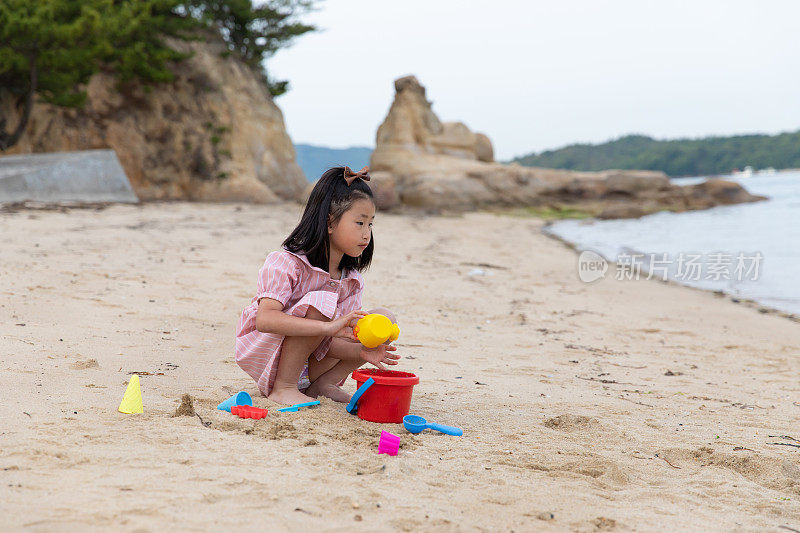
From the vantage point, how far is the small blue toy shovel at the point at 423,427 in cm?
244

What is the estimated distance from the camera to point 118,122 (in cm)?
1681

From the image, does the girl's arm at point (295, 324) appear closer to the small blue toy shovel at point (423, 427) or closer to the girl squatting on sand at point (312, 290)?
the girl squatting on sand at point (312, 290)

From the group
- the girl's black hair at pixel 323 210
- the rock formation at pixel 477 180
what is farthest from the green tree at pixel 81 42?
the girl's black hair at pixel 323 210

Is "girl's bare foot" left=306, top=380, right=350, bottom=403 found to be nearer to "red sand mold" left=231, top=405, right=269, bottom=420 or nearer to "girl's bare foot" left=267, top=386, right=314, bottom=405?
"girl's bare foot" left=267, top=386, right=314, bottom=405

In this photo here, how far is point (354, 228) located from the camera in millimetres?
2697

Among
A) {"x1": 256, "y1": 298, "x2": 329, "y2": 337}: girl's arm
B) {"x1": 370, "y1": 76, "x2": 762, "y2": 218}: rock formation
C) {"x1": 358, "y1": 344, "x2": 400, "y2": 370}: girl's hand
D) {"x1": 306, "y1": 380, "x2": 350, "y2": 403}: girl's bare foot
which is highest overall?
{"x1": 370, "y1": 76, "x2": 762, "y2": 218}: rock formation

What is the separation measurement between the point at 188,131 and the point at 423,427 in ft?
56.6

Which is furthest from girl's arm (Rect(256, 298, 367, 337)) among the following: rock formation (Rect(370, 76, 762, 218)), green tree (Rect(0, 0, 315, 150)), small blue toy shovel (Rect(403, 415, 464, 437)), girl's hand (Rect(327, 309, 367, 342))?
rock formation (Rect(370, 76, 762, 218))

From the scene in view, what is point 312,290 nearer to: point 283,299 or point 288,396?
point 283,299

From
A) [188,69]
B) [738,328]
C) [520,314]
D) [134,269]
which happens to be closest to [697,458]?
[520,314]

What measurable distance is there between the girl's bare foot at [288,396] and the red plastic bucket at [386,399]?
0.85ft

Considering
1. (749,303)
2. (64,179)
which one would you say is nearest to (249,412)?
(749,303)

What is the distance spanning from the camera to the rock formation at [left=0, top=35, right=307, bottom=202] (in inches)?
628

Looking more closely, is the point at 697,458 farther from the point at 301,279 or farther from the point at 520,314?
the point at 520,314
